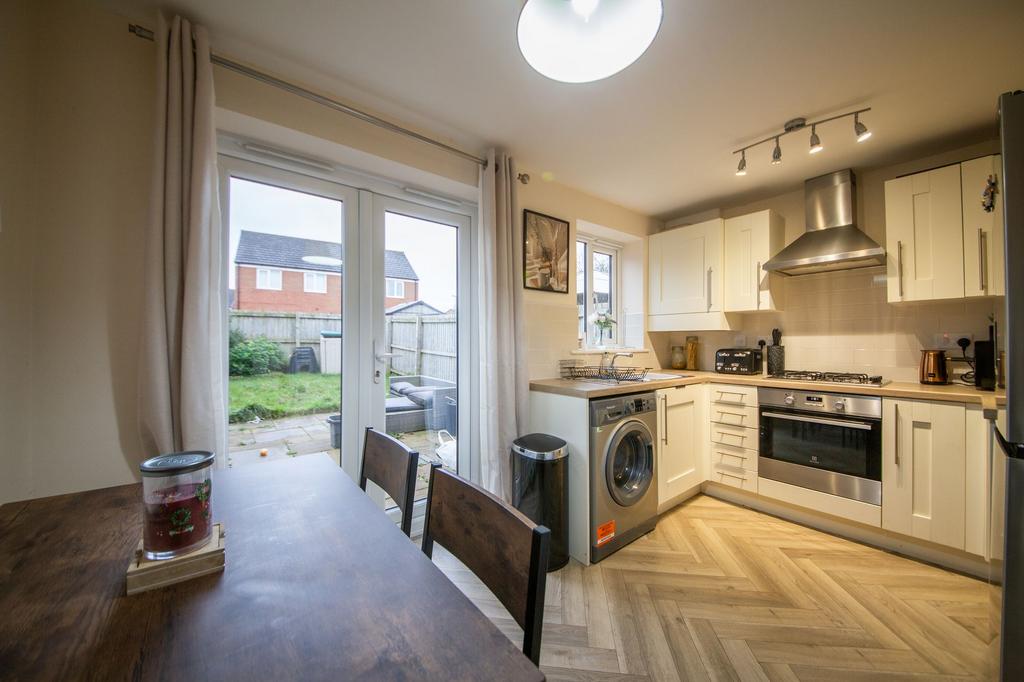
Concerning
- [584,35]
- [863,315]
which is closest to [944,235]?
[863,315]

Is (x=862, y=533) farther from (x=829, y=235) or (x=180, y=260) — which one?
(x=180, y=260)

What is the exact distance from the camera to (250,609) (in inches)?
24.0

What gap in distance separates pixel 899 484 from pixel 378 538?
2728mm

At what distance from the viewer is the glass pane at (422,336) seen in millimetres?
2268

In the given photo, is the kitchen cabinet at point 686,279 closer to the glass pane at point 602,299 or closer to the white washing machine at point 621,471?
the glass pane at point 602,299

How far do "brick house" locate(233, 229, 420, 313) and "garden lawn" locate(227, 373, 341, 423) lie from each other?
13.8 inches

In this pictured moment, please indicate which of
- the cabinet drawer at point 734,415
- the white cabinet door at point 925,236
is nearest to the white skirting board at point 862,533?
the cabinet drawer at point 734,415

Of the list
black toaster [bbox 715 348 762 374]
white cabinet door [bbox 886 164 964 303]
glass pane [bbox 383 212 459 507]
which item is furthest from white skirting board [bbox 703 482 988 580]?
glass pane [bbox 383 212 459 507]

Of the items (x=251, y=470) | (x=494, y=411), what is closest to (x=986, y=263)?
(x=494, y=411)

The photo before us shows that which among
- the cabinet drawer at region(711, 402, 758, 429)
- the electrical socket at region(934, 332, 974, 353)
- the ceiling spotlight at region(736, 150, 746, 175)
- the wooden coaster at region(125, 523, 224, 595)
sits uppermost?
the ceiling spotlight at region(736, 150, 746, 175)

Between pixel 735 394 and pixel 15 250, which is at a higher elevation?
pixel 15 250

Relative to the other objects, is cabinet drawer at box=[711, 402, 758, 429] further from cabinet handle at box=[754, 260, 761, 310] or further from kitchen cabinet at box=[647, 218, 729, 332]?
cabinet handle at box=[754, 260, 761, 310]

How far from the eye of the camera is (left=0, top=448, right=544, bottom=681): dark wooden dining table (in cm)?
50

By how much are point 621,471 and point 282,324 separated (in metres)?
2.04
